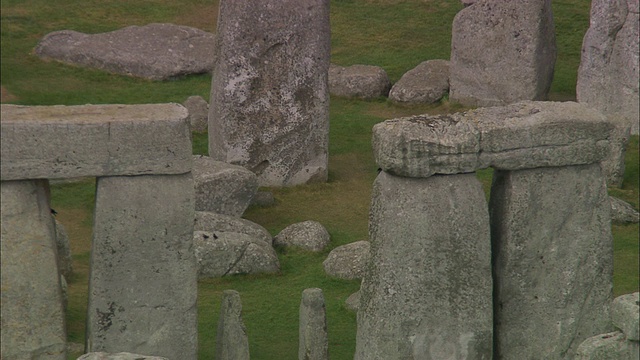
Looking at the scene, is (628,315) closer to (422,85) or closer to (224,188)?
(224,188)

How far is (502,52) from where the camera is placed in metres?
21.2

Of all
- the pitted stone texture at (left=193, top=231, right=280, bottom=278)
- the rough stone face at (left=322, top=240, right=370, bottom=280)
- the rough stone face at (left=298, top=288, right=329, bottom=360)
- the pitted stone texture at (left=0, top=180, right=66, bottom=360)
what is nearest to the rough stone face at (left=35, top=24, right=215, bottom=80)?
the pitted stone texture at (left=193, top=231, right=280, bottom=278)

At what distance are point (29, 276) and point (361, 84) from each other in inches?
430

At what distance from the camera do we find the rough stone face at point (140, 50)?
22.9m

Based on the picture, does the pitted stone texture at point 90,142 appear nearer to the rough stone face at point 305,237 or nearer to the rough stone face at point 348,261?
the rough stone face at point 348,261

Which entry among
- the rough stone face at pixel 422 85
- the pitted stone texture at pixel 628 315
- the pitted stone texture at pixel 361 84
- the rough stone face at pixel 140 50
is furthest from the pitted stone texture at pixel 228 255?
the rough stone face at pixel 140 50

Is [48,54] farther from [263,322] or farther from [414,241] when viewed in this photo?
[414,241]

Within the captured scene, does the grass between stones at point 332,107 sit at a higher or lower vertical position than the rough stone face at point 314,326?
lower

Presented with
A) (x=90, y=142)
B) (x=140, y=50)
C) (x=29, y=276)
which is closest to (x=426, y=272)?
(x=90, y=142)

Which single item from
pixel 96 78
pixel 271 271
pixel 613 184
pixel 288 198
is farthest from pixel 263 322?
pixel 96 78

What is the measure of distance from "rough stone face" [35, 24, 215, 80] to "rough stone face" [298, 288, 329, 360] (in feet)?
35.0

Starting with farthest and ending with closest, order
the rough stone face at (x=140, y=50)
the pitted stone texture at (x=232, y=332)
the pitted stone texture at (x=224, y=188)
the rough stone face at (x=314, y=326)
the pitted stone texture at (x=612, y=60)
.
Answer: the rough stone face at (x=140, y=50)
the pitted stone texture at (x=612, y=60)
the pitted stone texture at (x=224, y=188)
the rough stone face at (x=314, y=326)
the pitted stone texture at (x=232, y=332)

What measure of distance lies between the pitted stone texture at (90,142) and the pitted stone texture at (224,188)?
4771 mm

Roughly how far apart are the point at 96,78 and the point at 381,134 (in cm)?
1176
